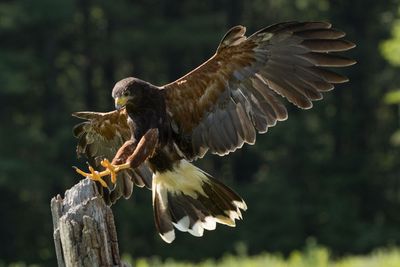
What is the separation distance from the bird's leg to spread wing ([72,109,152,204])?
0.54 meters

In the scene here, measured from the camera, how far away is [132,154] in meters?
7.61

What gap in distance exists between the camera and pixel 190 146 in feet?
27.0

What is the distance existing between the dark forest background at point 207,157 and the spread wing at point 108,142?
2068 centimetres

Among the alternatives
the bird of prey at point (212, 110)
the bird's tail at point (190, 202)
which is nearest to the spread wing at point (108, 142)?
the bird of prey at point (212, 110)

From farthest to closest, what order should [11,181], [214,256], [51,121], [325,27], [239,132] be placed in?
[51,121]
[214,256]
[11,181]
[239,132]
[325,27]

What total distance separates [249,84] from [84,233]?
7.06 ft

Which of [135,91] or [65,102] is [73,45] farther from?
[135,91]

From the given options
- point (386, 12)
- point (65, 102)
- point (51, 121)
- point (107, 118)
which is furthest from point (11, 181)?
point (107, 118)

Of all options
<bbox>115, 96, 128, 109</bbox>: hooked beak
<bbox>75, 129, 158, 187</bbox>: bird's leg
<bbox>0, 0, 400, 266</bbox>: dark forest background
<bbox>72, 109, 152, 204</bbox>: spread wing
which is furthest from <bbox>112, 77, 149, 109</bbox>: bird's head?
<bbox>0, 0, 400, 266</bbox>: dark forest background

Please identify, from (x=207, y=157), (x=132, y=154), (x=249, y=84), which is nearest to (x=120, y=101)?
(x=132, y=154)

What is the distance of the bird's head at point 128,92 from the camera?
7730mm

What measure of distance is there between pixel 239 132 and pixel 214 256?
2335 centimetres

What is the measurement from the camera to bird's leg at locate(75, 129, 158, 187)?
736 cm

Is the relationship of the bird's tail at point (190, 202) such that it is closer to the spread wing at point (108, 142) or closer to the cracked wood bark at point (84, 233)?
the spread wing at point (108, 142)
